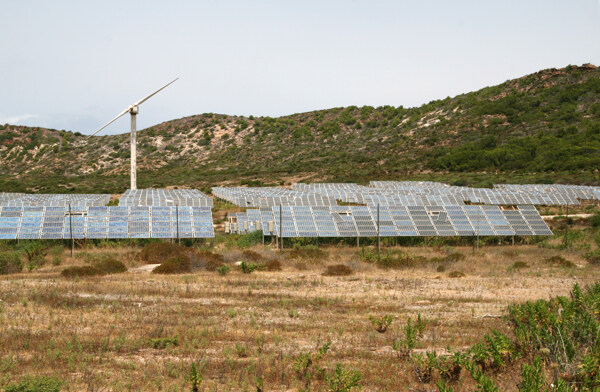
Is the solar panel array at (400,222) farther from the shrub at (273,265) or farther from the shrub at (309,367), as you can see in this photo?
the shrub at (309,367)

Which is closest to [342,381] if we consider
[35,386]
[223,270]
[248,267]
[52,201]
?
[35,386]

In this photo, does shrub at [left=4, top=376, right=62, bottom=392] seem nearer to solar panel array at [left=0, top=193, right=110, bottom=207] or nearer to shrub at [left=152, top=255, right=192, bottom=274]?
shrub at [left=152, top=255, right=192, bottom=274]

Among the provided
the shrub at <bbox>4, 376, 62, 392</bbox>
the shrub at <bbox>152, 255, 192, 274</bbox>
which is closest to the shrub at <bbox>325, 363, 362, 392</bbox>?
the shrub at <bbox>4, 376, 62, 392</bbox>

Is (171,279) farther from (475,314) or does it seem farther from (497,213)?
(497,213)

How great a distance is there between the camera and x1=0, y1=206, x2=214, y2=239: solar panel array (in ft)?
103

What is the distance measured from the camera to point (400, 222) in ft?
114

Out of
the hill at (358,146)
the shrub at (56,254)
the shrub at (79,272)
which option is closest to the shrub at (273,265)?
the shrub at (79,272)

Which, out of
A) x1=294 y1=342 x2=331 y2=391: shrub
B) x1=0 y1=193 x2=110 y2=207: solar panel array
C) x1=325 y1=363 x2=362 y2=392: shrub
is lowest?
x1=294 y1=342 x2=331 y2=391: shrub

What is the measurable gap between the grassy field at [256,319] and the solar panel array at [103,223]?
4.10 m

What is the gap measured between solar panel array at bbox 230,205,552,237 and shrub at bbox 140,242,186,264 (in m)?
6.78

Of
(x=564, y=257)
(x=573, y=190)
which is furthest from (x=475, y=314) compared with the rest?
(x=573, y=190)

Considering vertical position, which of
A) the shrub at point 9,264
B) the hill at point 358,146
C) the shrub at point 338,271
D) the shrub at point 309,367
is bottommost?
the shrub at point 309,367

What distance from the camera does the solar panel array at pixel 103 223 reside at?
103 feet

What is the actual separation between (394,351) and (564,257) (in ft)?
65.8
